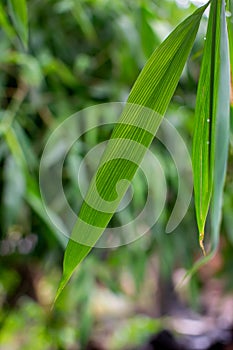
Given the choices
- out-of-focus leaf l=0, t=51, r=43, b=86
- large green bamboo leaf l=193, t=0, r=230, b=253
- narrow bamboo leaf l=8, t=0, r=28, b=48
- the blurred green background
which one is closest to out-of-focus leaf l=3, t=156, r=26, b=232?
Result: the blurred green background

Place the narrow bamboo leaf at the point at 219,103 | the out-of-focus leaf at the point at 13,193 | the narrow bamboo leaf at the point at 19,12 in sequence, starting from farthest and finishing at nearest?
the out-of-focus leaf at the point at 13,193
the narrow bamboo leaf at the point at 19,12
the narrow bamboo leaf at the point at 219,103

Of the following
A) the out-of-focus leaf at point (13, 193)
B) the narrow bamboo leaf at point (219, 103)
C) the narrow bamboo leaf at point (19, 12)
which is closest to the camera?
the narrow bamboo leaf at point (219, 103)

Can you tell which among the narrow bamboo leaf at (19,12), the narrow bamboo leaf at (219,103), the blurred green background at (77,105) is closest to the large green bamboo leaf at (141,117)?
the narrow bamboo leaf at (219,103)

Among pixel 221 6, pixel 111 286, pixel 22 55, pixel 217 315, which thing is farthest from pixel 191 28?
pixel 217 315

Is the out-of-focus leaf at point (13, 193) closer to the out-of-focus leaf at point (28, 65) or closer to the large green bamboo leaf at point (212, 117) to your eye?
the out-of-focus leaf at point (28, 65)

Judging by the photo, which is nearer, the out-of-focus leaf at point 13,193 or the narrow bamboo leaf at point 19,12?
the narrow bamboo leaf at point 19,12

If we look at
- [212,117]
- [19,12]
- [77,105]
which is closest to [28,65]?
[77,105]

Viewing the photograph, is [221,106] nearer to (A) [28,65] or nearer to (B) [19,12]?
(B) [19,12]
